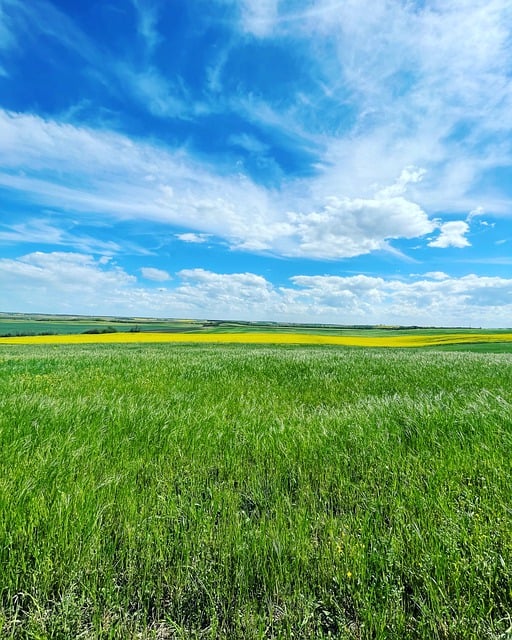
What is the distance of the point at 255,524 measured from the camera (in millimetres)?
2406

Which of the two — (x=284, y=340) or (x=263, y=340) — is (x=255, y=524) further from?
(x=263, y=340)

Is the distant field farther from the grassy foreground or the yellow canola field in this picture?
the grassy foreground

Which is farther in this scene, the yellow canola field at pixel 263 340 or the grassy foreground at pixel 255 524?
the yellow canola field at pixel 263 340

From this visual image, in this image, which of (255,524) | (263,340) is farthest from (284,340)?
(255,524)

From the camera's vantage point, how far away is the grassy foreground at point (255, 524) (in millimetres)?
1699

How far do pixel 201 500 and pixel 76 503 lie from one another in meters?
0.94

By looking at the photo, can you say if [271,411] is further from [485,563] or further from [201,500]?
[485,563]

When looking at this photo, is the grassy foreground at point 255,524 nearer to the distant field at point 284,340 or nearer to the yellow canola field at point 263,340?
the distant field at point 284,340

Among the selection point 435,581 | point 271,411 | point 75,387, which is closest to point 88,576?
point 435,581

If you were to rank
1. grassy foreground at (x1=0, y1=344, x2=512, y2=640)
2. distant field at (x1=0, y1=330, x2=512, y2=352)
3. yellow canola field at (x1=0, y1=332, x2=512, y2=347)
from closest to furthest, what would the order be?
grassy foreground at (x1=0, y1=344, x2=512, y2=640)
distant field at (x1=0, y1=330, x2=512, y2=352)
yellow canola field at (x1=0, y1=332, x2=512, y2=347)

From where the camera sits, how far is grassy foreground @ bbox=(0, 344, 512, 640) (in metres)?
1.70

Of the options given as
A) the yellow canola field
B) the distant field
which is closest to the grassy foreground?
the distant field

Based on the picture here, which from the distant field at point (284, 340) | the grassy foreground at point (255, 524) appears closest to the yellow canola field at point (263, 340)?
the distant field at point (284, 340)

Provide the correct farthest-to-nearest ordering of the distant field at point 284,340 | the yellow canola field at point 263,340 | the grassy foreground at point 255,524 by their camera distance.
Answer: the yellow canola field at point 263,340 → the distant field at point 284,340 → the grassy foreground at point 255,524
